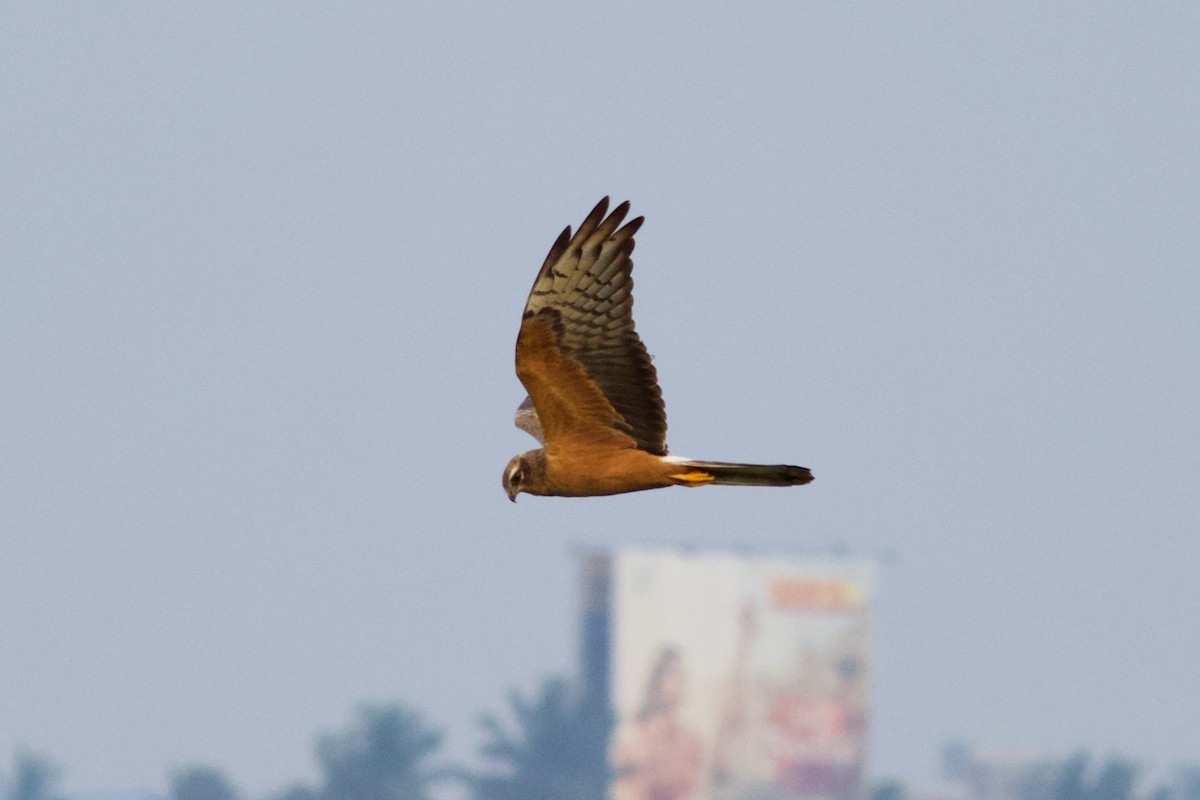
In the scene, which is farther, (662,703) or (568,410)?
(662,703)

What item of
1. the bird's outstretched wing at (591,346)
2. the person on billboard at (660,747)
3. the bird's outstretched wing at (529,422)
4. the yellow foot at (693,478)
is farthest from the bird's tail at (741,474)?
the person on billboard at (660,747)

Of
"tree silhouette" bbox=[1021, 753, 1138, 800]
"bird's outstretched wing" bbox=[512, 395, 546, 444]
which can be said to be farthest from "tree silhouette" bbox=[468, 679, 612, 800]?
"bird's outstretched wing" bbox=[512, 395, 546, 444]

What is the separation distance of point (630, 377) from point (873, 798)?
131000mm

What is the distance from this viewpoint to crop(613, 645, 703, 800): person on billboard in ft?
465

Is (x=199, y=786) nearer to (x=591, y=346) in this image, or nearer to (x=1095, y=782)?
(x=1095, y=782)

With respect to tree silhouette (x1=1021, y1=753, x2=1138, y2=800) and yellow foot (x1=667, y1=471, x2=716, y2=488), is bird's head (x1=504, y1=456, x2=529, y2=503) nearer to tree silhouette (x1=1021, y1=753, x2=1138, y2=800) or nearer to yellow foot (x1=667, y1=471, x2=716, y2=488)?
yellow foot (x1=667, y1=471, x2=716, y2=488)

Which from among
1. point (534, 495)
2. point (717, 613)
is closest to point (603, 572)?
point (717, 613)

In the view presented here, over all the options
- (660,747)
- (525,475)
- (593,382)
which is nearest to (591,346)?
(593,382)

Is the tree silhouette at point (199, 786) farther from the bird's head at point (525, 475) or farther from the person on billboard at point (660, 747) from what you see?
the bird's head at point (525, 475)

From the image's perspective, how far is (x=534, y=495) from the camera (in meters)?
12.6

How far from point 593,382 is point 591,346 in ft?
0.64

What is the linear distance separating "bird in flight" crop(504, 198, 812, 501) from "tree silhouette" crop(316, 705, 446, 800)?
4214 inches

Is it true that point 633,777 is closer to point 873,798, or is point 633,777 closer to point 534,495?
point 873,798

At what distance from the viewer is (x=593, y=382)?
12414mm
